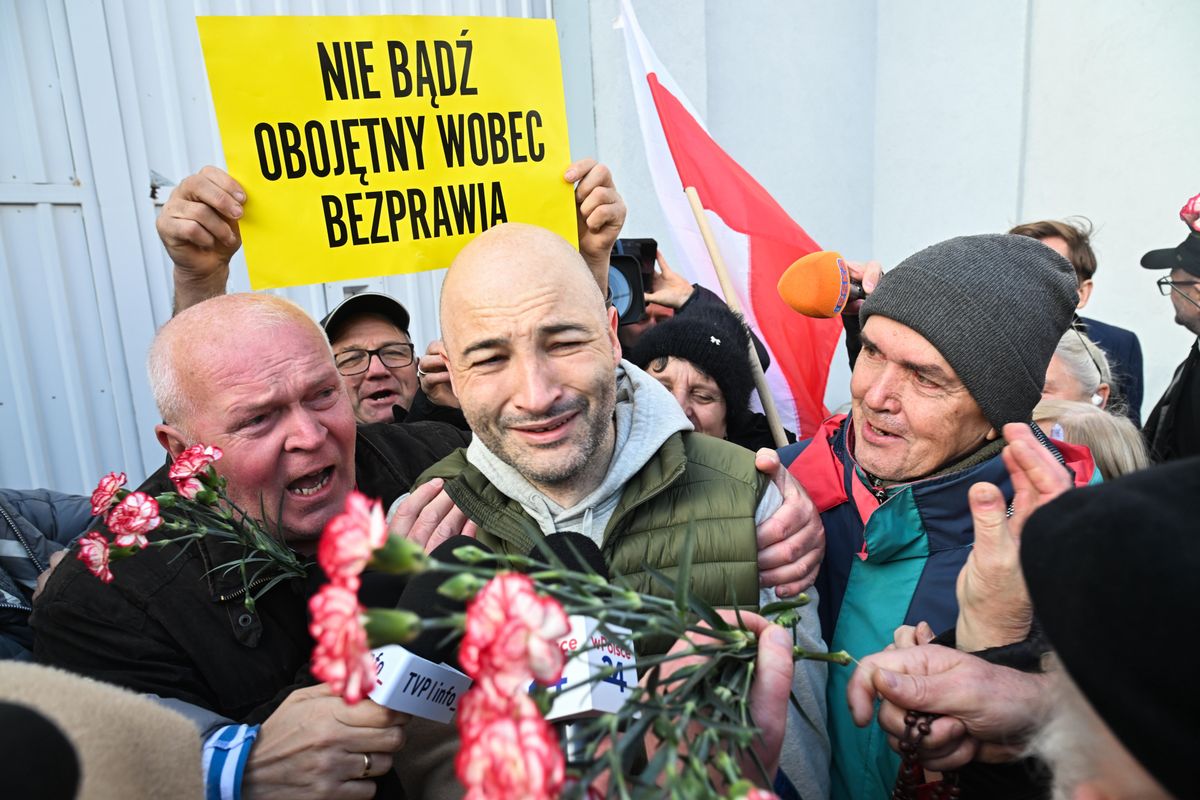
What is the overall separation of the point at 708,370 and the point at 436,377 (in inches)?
39.0

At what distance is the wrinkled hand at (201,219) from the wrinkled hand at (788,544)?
143 cm

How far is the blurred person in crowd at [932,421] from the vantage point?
167cm

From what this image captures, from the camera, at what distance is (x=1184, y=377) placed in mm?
3408

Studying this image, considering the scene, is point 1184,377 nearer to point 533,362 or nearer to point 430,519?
point 533,362

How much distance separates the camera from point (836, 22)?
561 centimetres

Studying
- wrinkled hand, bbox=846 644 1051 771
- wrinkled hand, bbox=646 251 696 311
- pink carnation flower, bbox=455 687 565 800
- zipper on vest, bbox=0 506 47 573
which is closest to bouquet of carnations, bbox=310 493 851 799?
pink carnation flower, bbox=455 687 565 800

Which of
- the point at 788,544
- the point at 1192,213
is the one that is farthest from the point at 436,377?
the point at 1192,213

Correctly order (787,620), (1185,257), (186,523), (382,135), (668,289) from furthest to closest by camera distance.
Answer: (668,289) → (1185,257) → (382,135) → (186,523) → (787,620)

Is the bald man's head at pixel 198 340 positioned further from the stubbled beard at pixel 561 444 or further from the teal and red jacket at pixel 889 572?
the teal and red jacket at pixel 889 572

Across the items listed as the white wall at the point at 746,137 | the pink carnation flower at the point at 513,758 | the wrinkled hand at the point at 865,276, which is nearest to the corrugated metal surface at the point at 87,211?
the white wall at the point at 746,137

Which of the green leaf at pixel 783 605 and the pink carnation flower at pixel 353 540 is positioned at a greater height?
the pink carnation flower at pixel 353 540

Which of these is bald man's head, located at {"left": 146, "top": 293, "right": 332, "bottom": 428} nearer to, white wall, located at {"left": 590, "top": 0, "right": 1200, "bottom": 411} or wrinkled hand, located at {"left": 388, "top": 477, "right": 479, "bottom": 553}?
wrinkled hand, located at {"left": 388, "top": 477, "right": 479, "bottom": 553}

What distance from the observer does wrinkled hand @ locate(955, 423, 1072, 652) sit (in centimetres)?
115

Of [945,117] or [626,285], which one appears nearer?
[626,285]
